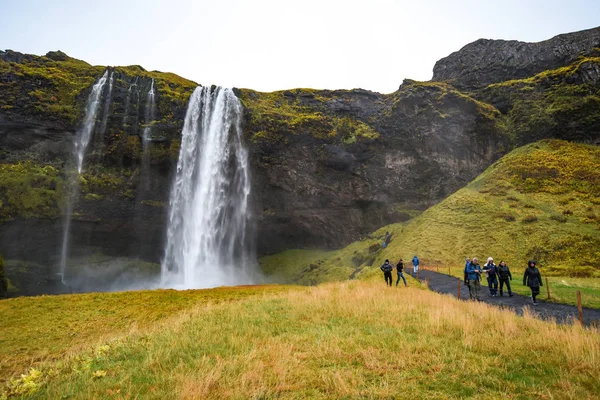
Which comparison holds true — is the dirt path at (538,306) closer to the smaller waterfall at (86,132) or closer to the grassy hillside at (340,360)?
the grassy hillside at (340,360)

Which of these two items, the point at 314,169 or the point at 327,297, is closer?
the point at 327,297

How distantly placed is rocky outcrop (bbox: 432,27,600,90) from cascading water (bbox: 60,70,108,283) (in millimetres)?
70215

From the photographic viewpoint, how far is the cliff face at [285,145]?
4684 centimetres

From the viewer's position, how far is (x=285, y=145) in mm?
55500

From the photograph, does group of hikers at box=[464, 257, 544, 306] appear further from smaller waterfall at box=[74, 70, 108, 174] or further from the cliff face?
smaller waterfall at box=[74, 70, 108, 174]

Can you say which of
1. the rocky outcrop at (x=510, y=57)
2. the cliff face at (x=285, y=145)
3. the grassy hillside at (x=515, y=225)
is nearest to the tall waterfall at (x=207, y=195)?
the cliff face at (x=285, y=145)

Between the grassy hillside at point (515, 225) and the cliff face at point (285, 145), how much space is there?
624 centimetres

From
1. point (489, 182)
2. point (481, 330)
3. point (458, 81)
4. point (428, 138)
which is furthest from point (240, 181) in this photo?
point (458, 81)

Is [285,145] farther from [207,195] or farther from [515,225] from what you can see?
[515,225]

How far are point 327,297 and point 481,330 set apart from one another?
7.77 m

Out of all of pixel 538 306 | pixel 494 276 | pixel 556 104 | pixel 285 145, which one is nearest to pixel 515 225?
pixel 494 276

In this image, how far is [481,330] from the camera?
29.4 ft

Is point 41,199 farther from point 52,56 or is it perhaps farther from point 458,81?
point 458,81

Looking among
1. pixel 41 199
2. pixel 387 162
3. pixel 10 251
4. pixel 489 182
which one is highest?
pixel 387 162
